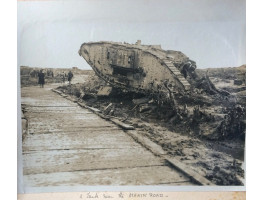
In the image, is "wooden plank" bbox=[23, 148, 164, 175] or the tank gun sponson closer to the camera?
"wooden plank" bbox=[23, 148, 164, 175]

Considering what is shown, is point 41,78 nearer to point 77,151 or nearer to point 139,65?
point 77,151

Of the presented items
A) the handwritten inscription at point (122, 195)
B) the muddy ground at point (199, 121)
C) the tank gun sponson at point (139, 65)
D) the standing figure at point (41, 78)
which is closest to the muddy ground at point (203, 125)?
the muddy ground at point (199, 121)

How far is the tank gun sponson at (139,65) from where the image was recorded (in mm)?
3861

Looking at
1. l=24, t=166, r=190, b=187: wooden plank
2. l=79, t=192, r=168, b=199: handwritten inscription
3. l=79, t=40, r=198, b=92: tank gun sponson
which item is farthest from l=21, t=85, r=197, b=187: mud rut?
l=79, t=40, r=198, b=92: tank gun sponson

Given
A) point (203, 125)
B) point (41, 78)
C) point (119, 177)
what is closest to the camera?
point (119, 177)

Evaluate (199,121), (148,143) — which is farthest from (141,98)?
(199,121)

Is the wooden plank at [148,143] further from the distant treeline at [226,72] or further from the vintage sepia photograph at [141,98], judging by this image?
the distant treeline at [226,72]

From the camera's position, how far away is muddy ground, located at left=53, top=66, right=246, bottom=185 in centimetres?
375

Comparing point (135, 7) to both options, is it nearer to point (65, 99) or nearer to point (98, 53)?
point (98, 53)

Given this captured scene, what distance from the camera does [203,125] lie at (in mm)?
3838

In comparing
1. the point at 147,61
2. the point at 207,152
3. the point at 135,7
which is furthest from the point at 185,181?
the point at 135,7

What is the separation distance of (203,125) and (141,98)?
0.81 metres

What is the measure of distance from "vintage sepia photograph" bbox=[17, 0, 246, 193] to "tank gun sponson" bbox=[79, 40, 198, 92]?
1 centimetres

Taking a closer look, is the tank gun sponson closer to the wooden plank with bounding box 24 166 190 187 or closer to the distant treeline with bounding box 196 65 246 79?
the distant treeline with bounding box 196 65 246 79
